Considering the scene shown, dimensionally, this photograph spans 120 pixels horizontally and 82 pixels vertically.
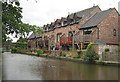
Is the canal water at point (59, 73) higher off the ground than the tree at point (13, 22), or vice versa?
the tree at point (13, 22)

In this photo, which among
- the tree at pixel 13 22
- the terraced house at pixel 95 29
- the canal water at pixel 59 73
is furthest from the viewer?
the terraced house at pixel 95 29

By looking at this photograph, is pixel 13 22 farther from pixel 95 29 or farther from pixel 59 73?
pixel 95 29

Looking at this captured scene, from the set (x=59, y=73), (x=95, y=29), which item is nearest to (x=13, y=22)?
(x=59, y=73)

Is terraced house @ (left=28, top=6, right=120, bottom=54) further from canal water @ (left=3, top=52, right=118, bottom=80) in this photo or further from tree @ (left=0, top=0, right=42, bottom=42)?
tree @ (left=0, top=0, right=42, bottom=42)

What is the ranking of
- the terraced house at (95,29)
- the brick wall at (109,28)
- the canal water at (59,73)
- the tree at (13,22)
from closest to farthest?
the tree at (13,22)
the canal water at (59,73)
the terraced house at (95,29)
the brick wall at (109,28)

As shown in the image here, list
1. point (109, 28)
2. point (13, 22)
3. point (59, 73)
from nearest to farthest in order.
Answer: point (13, 22), point (59, 73), point (109, 28)

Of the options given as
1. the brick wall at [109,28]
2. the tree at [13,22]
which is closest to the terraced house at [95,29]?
the brick wall at [109,28]

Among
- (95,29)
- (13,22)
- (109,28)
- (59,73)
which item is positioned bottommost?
(59,73)

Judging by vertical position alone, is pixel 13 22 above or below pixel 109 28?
below

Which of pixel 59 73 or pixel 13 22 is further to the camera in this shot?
pixel 59 73

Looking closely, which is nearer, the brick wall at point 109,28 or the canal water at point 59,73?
the canal water at point 59,73

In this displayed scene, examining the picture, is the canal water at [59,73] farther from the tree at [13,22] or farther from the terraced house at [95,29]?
the terraced house at [95,29]

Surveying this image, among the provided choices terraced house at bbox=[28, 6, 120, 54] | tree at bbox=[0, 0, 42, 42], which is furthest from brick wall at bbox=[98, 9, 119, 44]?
tree at bbox=[0, 0, 42, 42]

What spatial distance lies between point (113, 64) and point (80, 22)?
1480 centimetres
